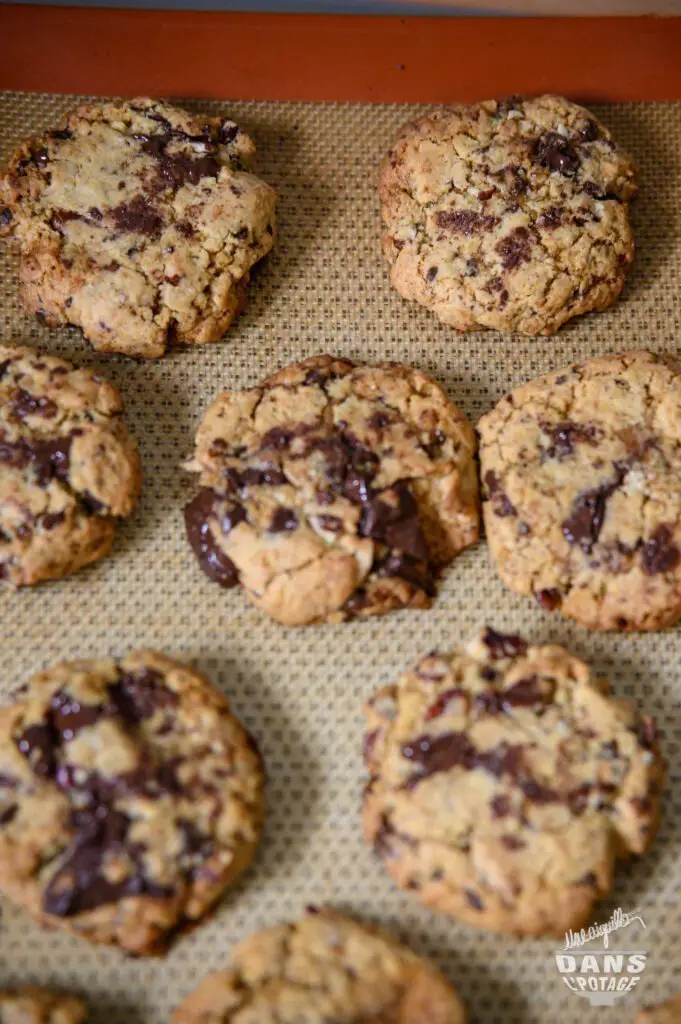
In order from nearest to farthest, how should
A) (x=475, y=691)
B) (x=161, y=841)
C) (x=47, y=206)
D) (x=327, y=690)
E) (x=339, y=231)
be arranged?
(x=161, y=841), (x=475, y=691), (x=327, y=690), (x=47, y=206), (x=339, y=231)

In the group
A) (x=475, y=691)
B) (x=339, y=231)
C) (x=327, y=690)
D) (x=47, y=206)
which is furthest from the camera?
(x=339, y=231)

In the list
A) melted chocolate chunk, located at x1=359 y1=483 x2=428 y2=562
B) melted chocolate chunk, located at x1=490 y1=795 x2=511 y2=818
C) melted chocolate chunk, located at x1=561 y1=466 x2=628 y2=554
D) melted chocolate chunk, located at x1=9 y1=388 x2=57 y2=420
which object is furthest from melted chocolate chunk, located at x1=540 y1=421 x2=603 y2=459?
melted chocolate chunk, located at x1=9 y1=388 x2=57 y2=420

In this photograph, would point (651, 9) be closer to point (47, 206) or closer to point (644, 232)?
point (644, 232)

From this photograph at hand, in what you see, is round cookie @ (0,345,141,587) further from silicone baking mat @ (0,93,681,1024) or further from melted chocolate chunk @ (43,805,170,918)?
melted chocolate chunk @ (43,805,170,918)

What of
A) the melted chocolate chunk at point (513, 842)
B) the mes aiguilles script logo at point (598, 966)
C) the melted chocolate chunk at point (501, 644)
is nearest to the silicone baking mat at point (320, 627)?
the mes aiguilles script logo at point (598, 966)

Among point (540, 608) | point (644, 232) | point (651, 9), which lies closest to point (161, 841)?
point (540, 608)

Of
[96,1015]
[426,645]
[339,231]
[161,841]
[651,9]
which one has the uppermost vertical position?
[651,9]

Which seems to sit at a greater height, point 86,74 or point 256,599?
point 86,74
